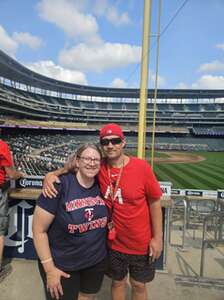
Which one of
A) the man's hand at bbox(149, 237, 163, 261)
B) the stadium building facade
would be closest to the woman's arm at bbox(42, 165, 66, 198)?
the man's hand at bbox(149, 237, 163, 261)

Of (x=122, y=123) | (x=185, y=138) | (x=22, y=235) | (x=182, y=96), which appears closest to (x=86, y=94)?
(x=122, y=123)

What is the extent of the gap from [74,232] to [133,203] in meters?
0.53

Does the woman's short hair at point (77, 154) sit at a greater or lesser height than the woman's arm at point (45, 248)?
greater

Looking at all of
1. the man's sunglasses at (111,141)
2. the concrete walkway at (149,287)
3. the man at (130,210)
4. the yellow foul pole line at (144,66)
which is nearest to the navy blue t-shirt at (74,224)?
the man at (130,210)

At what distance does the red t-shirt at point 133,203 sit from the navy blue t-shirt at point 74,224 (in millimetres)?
174

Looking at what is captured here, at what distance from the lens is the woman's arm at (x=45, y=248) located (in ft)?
6.13

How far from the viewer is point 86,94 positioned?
75.6m

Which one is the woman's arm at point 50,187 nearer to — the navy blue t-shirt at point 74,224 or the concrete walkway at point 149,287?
the navy blue t-shirt at point 74,224

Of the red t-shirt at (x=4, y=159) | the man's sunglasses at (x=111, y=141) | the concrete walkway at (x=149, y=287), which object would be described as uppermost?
the man's sunglasses at (x=111, y=141)

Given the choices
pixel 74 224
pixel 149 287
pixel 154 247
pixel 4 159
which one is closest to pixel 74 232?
pixel 74 224

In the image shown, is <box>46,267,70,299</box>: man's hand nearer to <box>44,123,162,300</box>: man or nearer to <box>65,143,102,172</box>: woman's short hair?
<box>44,123,162,300</box>: man

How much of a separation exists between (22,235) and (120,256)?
2.09m

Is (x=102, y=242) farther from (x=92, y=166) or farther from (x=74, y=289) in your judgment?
(x=92, y=166)

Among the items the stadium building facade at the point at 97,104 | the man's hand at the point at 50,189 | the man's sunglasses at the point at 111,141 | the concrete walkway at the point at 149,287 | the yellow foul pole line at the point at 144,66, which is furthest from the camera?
the stadium building facade at the point at 97,104
